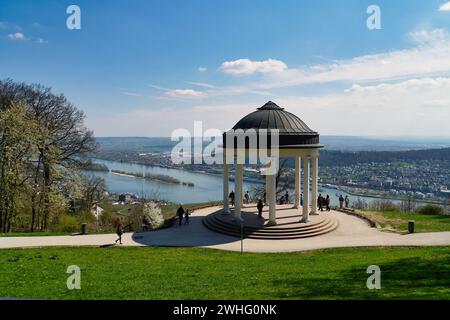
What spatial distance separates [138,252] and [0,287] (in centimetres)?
710

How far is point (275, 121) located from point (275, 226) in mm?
6202

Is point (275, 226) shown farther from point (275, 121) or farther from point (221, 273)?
point (221, 273)

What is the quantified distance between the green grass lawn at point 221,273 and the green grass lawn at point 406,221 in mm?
5493

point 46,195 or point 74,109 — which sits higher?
point 74,109

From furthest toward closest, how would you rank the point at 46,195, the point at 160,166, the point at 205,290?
the point at 160,166
the point at 46,195
the point at 205,290

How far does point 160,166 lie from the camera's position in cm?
13212

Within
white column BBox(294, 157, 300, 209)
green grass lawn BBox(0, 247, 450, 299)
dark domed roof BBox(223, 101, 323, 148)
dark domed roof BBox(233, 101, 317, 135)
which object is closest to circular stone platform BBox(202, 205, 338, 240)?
white column BBox(294, 157, 300, 209)

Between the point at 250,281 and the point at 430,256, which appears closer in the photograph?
the point at 250,281

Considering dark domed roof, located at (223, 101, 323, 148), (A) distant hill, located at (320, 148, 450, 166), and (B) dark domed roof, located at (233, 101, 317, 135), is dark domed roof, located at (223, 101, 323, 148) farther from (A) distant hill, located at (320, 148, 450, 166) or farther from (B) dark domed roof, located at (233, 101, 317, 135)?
(A) distant hill, located at (320, 148, 450, 166)

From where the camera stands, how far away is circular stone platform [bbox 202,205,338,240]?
20188 millimetres

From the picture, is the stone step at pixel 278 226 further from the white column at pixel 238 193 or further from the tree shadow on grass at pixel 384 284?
the tree shadow on grass at pixel 384 284

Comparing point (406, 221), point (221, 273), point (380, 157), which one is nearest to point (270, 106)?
point (406, 221)
